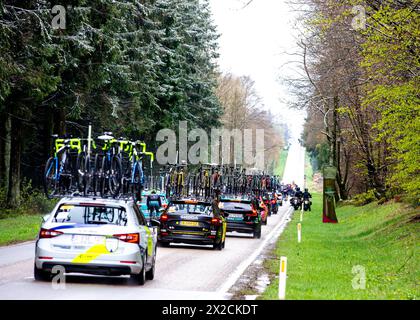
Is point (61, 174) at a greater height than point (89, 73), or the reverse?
point (89, 73)

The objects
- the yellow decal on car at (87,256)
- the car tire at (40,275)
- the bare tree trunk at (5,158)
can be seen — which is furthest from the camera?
the bare tree trunk at (5,158)

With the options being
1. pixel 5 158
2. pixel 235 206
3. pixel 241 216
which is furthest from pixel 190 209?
pixel 5 158

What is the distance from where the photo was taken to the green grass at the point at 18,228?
2627 centimetres

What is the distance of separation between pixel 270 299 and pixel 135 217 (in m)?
3.01

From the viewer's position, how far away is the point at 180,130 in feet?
191

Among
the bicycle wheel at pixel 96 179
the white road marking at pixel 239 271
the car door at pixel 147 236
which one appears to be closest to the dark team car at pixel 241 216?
A: the white road marking at pixel 239 271

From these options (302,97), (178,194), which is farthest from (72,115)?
(302,97)

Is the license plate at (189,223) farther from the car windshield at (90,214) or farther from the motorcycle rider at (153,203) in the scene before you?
the car windshield at (90,214)

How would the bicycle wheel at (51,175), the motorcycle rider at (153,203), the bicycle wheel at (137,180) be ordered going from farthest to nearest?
the motorcycle rider at (153,203) → the bicycle wheel at (137,180) → the bicycle wheel at (51,175)

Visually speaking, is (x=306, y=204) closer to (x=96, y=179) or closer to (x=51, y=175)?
(x=96, y=179)

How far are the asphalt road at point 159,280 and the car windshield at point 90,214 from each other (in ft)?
3.41

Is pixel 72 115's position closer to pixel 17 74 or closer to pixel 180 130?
pixel 17 74

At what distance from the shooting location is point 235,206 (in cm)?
3178

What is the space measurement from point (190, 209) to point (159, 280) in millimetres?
8824
